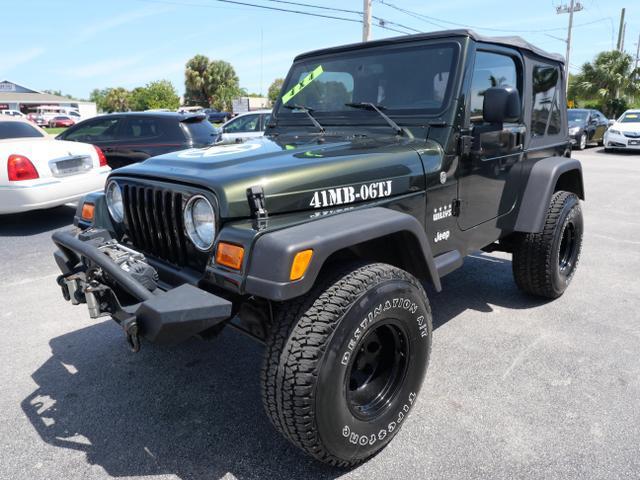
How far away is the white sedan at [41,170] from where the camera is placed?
6.08 meters

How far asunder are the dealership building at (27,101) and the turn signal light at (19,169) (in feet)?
221

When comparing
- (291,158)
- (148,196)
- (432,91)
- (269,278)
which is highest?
(432,91)

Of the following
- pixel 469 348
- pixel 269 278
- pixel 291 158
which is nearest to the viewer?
pixel 269 278

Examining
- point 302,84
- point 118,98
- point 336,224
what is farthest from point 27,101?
point 336,224

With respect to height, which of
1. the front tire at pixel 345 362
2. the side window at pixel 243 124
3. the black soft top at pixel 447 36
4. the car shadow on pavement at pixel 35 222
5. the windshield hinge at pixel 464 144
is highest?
the black soft top at pixel 447 36

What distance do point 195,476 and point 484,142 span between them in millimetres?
2463

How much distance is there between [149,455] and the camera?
2.33m

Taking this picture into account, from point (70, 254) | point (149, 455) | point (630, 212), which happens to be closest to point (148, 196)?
point (70, 254)

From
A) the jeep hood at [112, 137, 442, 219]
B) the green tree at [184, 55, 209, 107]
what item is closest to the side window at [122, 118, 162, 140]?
the jeep hood at [112, 137, 442, 219]

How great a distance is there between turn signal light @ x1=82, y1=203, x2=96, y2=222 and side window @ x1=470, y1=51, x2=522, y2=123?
2340 mm

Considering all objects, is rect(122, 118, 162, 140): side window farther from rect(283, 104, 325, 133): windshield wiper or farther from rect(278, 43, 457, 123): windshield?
rect(283, 104, 325, 133): windshield wiper

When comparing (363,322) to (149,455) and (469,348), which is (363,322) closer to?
(149,455)

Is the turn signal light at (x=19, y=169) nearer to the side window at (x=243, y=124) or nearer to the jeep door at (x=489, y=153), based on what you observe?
the jeep door at (x=489, y=153)

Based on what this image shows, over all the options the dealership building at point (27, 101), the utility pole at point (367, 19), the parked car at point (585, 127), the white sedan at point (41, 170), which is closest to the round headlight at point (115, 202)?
the white sedan at point (41, 170)
